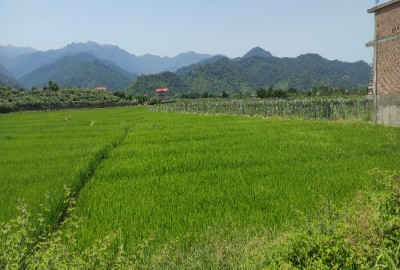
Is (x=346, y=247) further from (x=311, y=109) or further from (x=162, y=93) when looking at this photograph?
(x=162, y=93)

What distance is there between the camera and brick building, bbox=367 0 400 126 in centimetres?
2009

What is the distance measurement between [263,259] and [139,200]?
369cm

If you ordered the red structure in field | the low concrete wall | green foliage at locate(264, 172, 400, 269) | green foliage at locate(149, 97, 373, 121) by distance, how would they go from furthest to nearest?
1. the red structure in field
2. green foliage at locate(149, 97, 373, 121)
3. the low concrete wall
4. green foliage at locate(264, 172, 400, 269)

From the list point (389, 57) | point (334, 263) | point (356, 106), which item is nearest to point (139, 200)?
point (334, 263)

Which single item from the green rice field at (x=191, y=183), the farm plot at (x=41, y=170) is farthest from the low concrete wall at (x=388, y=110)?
the farm plot at (x=41, y=170)

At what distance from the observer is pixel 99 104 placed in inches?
2852

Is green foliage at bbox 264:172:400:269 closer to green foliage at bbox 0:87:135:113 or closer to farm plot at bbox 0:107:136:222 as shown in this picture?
farm plot at bbox 0:107:136:222

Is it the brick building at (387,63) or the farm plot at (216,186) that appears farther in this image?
the brick building at (387,63)

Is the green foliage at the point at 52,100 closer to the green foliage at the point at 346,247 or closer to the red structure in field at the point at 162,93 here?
the red structure in field at the point at 162,93

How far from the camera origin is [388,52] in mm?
20766

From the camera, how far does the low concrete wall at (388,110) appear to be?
2020cm

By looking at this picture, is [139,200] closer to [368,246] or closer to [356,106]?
[368,246]

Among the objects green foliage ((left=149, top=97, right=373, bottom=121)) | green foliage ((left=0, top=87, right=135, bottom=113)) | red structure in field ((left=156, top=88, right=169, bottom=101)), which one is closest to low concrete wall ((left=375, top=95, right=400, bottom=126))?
green foliage ((left=149, top=97, right=373, bottom=121))

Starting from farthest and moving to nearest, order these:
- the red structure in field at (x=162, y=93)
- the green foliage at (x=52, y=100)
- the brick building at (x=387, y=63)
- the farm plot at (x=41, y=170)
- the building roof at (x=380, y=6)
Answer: the red structure in field at (x=162, y=93) → the green foliage at (x=52, y=100) → the brick building at (x=387, y=63) → the building roof at (x=380, y=6) → the farm plot at (x=41, y=170)
